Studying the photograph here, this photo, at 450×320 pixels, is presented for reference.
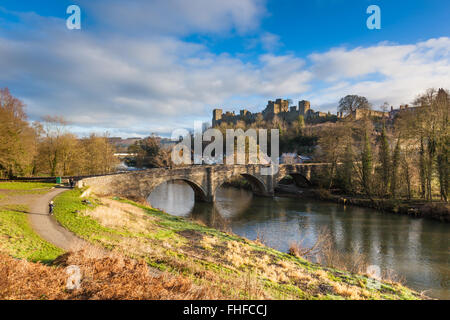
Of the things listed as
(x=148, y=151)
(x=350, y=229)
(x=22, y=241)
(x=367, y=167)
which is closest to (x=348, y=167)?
(x=367, y=167)

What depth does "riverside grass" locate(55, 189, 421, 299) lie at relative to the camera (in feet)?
25.8

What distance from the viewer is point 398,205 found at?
27797 mm

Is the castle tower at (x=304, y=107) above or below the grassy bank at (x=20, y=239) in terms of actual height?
above

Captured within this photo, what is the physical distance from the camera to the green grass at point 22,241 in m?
7.72

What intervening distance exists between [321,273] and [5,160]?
104 ft

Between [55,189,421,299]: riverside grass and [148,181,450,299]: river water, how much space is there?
4746 millimetres

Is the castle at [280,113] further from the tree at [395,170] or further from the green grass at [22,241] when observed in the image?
the green grass at [22,241]

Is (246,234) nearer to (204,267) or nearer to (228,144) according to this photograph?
(204,267)

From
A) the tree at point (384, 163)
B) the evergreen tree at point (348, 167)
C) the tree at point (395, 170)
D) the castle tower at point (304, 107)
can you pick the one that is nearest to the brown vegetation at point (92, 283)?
the tree at point (395, 170)

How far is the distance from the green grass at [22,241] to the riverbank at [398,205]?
30931 millimetres

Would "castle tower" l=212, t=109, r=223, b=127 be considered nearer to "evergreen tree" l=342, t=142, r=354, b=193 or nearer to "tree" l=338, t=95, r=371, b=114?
"tree" l=338, t=95, r=371, b=114

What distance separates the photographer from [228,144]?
58094mm
